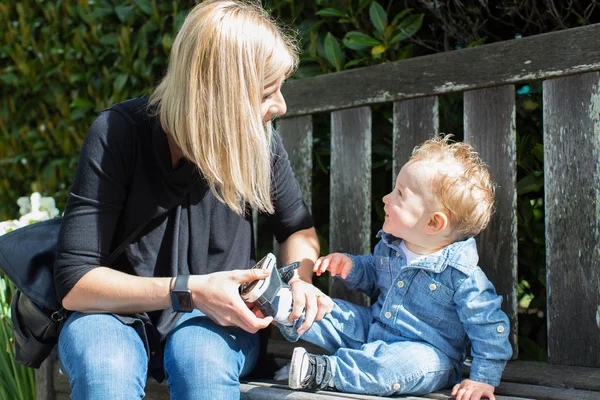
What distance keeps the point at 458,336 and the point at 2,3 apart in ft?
9.20

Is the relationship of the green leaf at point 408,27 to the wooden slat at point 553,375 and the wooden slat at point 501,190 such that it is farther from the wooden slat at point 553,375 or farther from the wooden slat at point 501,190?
the wooden slat at point 553,375

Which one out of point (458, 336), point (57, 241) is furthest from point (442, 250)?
point (57, 241)

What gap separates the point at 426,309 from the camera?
194 centimetres

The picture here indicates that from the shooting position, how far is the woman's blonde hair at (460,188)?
1.93 m

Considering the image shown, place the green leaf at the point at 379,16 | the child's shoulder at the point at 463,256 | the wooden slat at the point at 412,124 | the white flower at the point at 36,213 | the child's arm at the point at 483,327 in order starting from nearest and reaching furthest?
the child's arm at the point at 483,327, the child's shoulder at the point at 463,256, the wooden slat at the point at 412,124, the green leaf at the point at 379,16, the white flower at the point at 36,213

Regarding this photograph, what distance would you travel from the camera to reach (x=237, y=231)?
2.09 m

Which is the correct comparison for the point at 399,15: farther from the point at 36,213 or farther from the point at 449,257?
the point at 36,213

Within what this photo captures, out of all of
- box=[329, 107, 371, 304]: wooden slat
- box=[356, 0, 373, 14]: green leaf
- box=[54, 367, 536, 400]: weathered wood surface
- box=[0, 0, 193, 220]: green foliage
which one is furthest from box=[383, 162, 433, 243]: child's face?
box=[0, 0, 193, 220]: green foliage

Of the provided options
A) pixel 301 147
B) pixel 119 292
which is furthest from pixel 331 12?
pixel 119 292

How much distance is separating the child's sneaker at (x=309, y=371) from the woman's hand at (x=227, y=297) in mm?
131

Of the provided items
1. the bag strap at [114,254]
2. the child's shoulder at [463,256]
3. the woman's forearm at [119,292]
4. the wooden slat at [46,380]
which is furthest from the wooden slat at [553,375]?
the wooden slat at [46,380]

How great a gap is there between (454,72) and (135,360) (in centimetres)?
122

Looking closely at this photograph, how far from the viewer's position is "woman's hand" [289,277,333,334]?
1838 millimetres

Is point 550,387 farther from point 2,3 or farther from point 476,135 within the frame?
point 2,3
